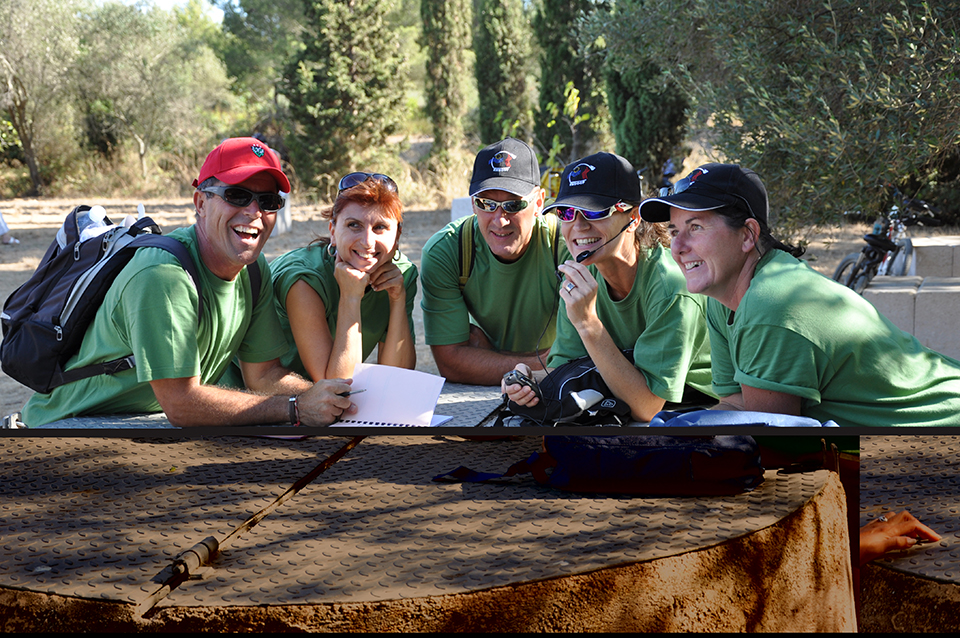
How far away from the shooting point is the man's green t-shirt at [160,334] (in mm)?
2041

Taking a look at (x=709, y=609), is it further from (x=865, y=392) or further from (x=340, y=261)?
(x=340, y=261)

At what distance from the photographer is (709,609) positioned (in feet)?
2.87

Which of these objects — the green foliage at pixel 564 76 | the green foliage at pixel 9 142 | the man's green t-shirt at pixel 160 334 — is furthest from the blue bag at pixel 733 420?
the green foliage at pixel 564 76

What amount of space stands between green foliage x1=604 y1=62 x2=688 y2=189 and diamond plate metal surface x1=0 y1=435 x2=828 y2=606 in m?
9.69

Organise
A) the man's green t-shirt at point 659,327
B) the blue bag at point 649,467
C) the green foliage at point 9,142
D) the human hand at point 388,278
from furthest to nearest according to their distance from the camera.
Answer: the green foliage at point 9,142, the human hand at point 388,278, the man's green t-shirt at point 659,327, the blue bag at point 649,467

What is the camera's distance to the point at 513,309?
306 centimetres

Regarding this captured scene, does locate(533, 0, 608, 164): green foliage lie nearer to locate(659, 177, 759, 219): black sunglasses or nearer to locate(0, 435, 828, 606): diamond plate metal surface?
locate(659, 177, 759, 219): black sunglasses

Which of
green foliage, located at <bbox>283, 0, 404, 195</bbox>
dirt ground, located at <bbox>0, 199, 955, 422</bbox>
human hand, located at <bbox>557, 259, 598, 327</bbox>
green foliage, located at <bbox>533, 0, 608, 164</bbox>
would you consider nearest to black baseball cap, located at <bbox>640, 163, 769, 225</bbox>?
human hand, located at <bbox>557, 259, 598, 327</bbox>

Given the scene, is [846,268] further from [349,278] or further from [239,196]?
[239,196]

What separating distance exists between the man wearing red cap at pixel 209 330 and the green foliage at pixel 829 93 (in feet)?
10.3

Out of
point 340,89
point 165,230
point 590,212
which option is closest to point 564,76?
point 340,89

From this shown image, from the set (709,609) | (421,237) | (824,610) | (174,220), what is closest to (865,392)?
(824,610)

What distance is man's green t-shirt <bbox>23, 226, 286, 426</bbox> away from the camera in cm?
204

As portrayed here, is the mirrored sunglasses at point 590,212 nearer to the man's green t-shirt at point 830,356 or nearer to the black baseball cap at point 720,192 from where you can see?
the black baseball cap at point 720,192
